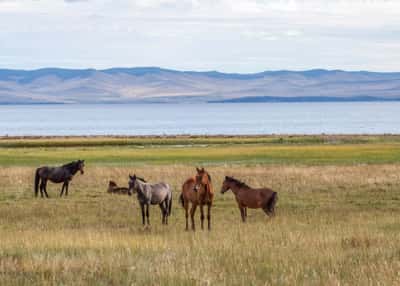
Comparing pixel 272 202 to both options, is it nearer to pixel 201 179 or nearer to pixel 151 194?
pixel 201 179

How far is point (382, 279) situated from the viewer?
1005cm

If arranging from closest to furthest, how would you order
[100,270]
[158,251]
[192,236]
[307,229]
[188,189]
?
[100,270], [158,251], [192,236], [307,229], [188,189]

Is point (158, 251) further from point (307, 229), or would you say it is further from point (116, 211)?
point (116, 211)

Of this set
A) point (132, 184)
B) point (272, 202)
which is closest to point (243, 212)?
point (272, 202)

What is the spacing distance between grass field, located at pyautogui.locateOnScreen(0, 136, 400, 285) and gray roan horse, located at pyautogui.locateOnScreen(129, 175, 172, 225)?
1.49 ft

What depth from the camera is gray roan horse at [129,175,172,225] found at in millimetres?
21406

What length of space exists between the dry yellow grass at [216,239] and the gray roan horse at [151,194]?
46cm

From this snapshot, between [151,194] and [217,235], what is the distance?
4.93 metres

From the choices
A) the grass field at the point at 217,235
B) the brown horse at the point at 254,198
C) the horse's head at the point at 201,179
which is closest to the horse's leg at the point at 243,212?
the brown horse at the point at 254,198

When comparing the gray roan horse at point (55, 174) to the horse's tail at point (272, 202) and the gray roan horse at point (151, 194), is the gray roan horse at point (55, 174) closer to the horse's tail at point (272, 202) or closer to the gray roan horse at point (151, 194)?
the gray roan horse at point (151, 194)

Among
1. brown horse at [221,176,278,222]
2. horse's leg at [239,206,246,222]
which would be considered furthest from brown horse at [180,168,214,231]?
brown horse at [221,176,278,222]

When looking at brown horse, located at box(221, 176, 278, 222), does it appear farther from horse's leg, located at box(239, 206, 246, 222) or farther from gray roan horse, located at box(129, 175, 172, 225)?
gray roan horse, located at box(129, 175, 172, 225)

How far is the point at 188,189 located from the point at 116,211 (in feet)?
13.3

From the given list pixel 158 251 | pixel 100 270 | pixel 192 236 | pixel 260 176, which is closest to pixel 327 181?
pixel 260 176
